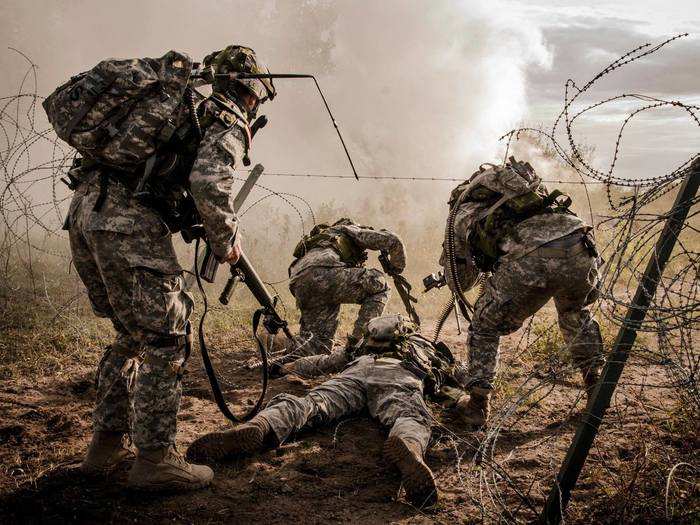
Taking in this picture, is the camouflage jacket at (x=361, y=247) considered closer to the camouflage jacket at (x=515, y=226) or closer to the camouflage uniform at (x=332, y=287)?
the camouflage uniform at (x=332, y=287)

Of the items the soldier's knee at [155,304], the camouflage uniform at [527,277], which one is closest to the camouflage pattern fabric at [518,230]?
the camouflage uniform at [527,277]

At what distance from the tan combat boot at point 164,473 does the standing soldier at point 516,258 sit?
1999 mm

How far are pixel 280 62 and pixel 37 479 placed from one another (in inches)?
687

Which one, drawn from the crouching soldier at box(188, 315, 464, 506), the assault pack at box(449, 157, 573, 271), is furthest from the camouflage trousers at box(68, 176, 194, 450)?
the assault pack at box(449, 157, 573, 271)

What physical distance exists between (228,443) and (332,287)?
7.80 feet

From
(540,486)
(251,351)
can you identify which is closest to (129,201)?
(540,486)

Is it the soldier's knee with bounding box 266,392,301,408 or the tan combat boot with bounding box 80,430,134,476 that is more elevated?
the soldier's knee with bounding box 266,392,301,408

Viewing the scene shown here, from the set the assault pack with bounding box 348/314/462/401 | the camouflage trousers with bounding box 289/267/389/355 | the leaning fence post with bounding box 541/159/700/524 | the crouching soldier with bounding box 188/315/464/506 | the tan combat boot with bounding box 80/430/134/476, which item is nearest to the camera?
the leaning fence post with bounding box 541/159/700/524

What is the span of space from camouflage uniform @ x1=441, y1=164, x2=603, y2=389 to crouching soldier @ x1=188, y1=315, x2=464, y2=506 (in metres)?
0.39

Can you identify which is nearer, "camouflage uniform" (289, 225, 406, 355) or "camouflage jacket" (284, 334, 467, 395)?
"camouflage jacket" (284, 334, 467, 395)

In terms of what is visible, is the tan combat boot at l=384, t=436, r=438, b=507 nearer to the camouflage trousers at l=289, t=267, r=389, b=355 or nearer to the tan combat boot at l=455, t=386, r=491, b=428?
the tan combat boot at l=455, t=386, r=491, b=428

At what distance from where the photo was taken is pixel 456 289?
4.34 metres

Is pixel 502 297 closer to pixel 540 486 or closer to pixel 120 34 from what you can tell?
pixel 540 486

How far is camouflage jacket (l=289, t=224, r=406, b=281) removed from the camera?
5215mm
